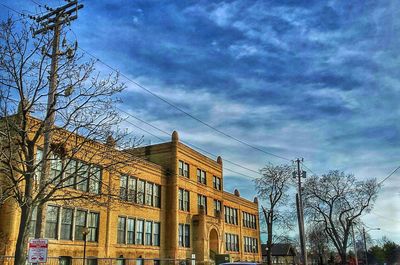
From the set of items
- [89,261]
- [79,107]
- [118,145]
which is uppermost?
[79,107]

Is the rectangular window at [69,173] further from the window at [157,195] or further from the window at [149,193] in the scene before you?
the window at [157,195]

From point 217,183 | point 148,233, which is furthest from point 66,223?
point 217,183

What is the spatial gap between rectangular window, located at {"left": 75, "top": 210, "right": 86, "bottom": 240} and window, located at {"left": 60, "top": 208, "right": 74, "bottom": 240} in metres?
0.59

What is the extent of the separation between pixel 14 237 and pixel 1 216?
161 centimetres

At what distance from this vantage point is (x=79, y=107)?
58.5ft

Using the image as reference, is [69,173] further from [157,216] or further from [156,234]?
[156,234]

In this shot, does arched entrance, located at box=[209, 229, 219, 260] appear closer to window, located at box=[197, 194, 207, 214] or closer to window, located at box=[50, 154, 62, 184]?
window, located at box=[197, 194, 207, 214]

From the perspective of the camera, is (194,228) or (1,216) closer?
(1,216)

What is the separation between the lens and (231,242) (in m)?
56.9

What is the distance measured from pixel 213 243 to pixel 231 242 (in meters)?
6.94

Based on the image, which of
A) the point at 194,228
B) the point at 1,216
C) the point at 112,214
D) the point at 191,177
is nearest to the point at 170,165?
the point at 191,177

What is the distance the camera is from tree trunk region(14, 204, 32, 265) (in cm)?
1541

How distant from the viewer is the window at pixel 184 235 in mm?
44003

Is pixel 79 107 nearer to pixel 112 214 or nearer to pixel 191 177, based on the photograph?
pixel 112 214
